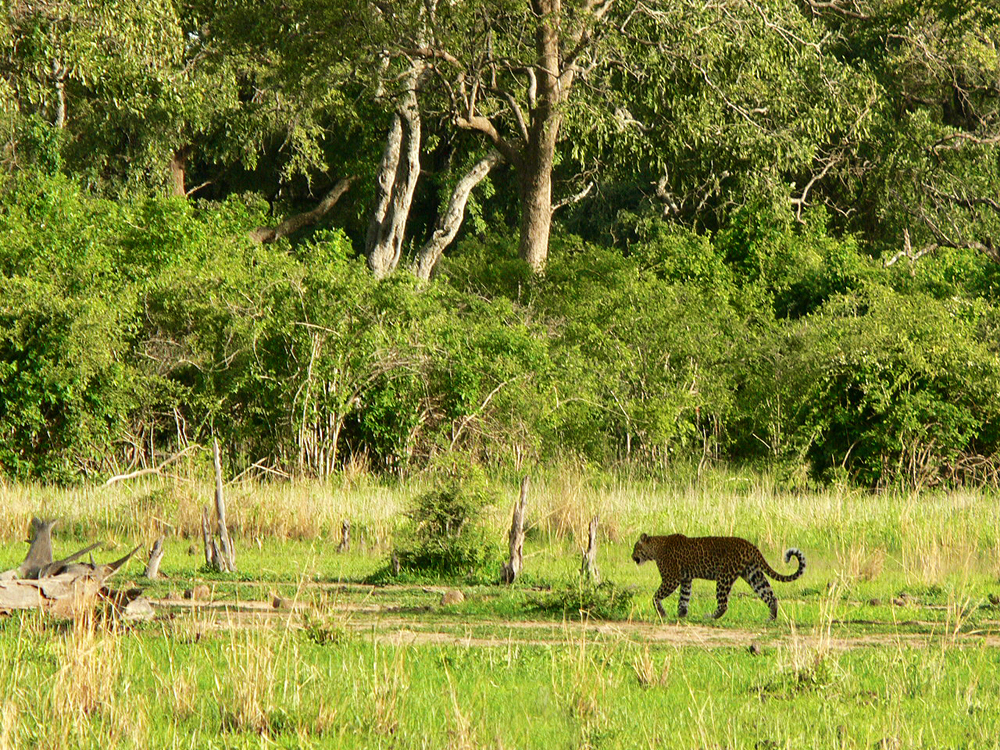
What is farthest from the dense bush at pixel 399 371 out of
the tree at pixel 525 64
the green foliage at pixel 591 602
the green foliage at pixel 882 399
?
the green foliage at pixel 591 602

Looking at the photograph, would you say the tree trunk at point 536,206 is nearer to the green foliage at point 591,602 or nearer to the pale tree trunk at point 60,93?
the pale tree trunk at point 60,93

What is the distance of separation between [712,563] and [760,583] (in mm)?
354

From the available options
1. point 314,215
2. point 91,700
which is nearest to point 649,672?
point 91,700

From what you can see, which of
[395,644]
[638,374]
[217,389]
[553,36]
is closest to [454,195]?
[553,36]

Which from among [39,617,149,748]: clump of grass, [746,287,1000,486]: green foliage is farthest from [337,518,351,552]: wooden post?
[746,287,1000,486]: green foliage

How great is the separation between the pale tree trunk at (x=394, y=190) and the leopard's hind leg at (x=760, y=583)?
19888 millimetres

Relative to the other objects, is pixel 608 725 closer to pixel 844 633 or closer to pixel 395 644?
pixel 395 644

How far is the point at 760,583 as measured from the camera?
8.73 meters

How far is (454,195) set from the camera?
91.0 feet

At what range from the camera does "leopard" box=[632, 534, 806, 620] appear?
8.66 m

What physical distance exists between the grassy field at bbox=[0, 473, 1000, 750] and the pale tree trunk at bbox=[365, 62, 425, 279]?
1566 centimetres

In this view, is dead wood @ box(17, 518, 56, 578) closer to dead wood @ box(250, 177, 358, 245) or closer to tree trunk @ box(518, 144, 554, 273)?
tree trunk @ box(518, 144, 554, 273)

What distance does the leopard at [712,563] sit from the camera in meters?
8.66

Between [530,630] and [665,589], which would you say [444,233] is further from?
[530,630]
